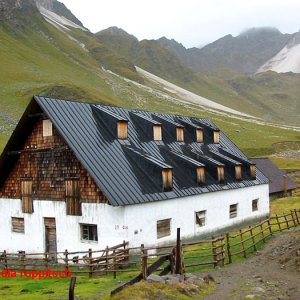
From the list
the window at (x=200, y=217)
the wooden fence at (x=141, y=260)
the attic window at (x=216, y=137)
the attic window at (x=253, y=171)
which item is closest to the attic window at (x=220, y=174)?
the window at (x=200, y=217)

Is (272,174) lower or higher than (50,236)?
higher

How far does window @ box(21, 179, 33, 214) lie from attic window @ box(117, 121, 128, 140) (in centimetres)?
672

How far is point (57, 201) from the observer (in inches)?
1161

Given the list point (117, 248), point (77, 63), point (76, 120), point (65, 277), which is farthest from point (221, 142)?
point (77, 63)

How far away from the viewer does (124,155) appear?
30.6 m

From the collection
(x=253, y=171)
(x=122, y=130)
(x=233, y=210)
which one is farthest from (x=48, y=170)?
(x=253, y=171)

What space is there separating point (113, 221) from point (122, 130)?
7846 millimetres

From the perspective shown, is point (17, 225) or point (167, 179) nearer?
point (167, 179)

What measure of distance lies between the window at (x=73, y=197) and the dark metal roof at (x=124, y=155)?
6.21 ft

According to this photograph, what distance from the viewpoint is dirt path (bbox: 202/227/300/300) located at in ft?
62.2

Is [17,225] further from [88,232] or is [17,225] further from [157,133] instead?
[157,133]

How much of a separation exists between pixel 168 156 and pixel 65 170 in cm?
887

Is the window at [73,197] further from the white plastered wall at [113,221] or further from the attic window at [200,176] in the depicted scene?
the attic window at [200,176]

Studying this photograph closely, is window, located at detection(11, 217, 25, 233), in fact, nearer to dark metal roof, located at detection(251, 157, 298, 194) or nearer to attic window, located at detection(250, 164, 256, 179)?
attic window, located at detection(250, 164, 256, 179)
